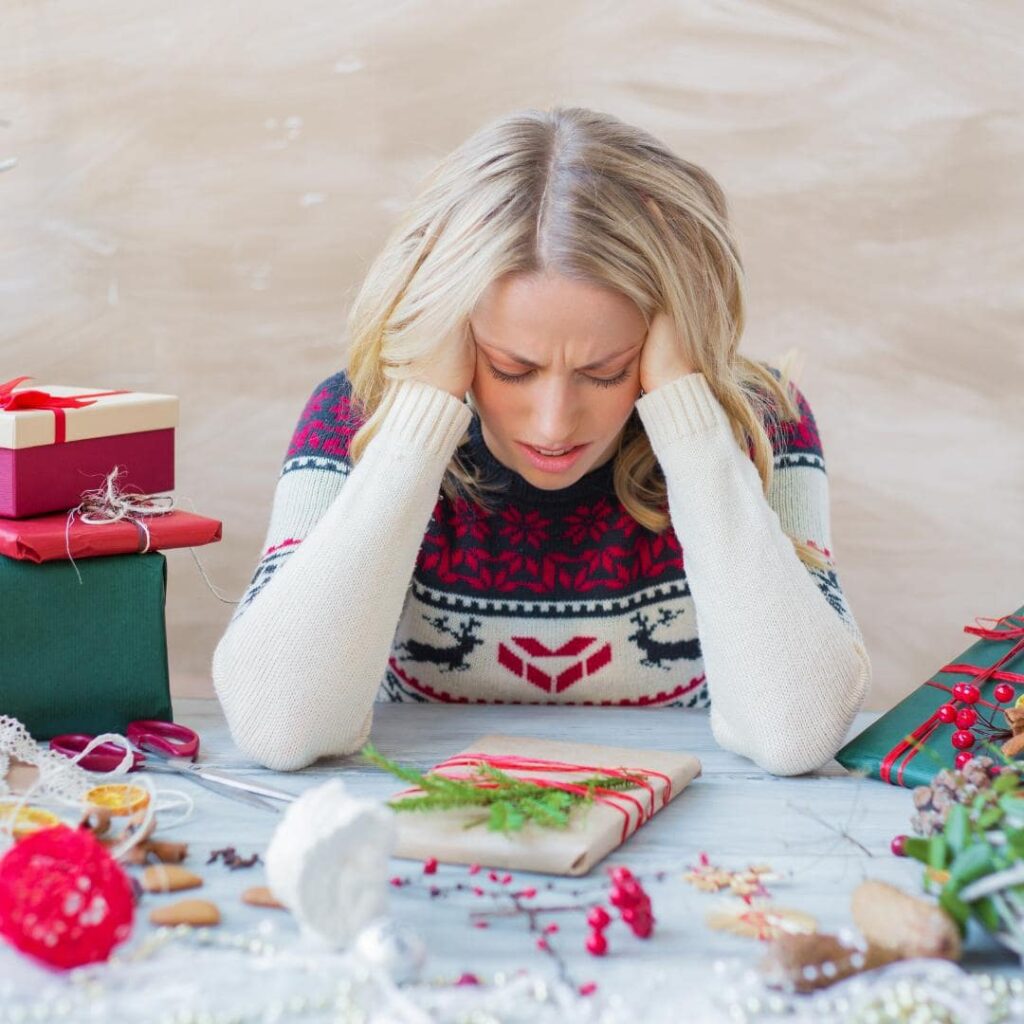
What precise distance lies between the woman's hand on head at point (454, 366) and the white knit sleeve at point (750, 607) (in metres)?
0.18

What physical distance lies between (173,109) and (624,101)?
694 millimetres

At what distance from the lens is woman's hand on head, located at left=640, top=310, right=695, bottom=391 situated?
1.29m

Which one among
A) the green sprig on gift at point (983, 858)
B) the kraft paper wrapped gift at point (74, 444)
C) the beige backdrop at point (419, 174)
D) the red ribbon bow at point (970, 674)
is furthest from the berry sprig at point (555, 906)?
the beige backdrop at point (419, 174)

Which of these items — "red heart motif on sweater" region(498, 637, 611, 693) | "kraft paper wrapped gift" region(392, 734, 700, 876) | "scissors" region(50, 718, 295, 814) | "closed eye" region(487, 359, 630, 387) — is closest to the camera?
"kraft paper wrapped gift" region(392, 734, 700, 876)

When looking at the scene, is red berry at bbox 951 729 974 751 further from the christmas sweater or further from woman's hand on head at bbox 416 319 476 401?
woman's hand on head at bbox 416 319 476 401

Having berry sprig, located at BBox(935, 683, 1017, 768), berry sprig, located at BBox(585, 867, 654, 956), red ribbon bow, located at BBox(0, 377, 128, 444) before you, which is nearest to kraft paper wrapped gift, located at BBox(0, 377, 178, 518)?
red ribbon bow, located at BBox(0, 377, 128, 444)

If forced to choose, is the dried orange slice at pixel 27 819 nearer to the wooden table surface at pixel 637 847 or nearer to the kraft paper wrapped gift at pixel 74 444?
the wooden table surface at pixel 637 847

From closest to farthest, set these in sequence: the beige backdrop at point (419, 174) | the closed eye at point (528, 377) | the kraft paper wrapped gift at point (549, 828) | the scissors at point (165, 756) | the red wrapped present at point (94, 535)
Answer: the kraft paper wrapped gift at point (549, 828) → the scissors at point (165, 756) → the red wrapped present at point (94, 535) → the closed eye at point (528, 377) → the beige backdrop at point (419, 174)

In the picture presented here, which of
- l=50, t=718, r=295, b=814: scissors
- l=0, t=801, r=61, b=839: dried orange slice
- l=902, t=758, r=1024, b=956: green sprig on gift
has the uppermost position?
l=902, t=758, r=1024, b=956: green sprig on gift

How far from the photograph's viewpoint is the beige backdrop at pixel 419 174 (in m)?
2.01

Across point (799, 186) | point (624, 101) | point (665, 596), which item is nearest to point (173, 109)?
point (624, 101)

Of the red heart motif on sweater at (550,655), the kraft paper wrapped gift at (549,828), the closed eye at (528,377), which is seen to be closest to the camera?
the kraft paper wrapped gift at (549,828)

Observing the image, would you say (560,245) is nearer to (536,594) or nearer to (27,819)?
(536,594)

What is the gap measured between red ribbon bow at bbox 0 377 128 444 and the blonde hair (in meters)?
0.28
